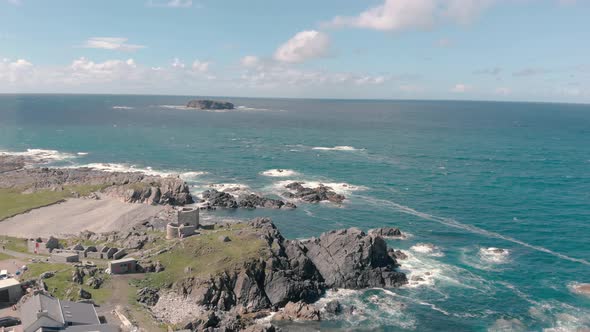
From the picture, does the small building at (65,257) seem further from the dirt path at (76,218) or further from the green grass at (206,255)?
the dirt path at (76,218)

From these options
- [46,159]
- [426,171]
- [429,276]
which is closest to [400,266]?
[429,276]

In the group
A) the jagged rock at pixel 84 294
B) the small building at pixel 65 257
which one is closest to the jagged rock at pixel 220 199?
the small building at pixel 65 257

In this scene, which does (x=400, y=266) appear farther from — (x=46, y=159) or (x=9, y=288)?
(x=46, y=159)

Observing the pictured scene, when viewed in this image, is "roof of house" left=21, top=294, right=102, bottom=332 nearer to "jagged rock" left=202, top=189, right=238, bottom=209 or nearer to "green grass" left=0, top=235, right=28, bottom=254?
"green grass" left=0, top=235, right=28, bottom=254

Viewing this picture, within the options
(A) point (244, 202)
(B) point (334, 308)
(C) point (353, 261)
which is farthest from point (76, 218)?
(B) point (334, 308)

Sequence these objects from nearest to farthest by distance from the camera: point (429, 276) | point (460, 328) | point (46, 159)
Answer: point (460, 328)
point (429, 276)
point (46, 159)
